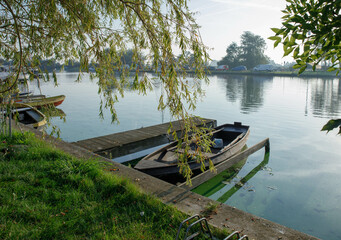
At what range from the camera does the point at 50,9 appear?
421cm

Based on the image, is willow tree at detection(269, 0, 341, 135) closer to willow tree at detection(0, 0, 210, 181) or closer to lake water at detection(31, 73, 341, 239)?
willow tree at detection(0, 0, 210, 181)

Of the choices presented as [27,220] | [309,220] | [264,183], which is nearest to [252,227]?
[27,220]

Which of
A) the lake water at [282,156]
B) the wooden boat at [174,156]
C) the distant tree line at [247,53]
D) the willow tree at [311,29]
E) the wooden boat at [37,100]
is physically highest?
the distant tree line at [247,53]

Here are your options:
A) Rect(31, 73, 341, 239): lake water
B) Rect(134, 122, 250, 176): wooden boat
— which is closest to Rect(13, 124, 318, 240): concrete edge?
Rect(134, 122, 250, 176): wooden boat

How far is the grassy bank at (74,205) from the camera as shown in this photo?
3484 millimetres

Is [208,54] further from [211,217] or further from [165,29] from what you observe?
[211,217]

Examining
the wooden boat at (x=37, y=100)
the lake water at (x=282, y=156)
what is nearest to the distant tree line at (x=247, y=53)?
the lake water at (x=282, y=156)

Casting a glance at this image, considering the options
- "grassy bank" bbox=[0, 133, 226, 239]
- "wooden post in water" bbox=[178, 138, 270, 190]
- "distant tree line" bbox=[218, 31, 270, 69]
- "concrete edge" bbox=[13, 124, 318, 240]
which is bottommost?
"wooden post in water" bbox=[178, 138, 270, 190]

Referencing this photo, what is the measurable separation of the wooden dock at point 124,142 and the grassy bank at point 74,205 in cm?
351

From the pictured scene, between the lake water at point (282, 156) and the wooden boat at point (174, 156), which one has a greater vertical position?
the wooden boat at point (174, 156)

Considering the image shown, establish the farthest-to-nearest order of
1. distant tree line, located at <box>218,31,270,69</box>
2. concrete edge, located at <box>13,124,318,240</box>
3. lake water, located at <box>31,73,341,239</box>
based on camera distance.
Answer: distant tree line, located at <box>218,31,270,69</box> < lake water, located at <box>31,73,341,239</box> < concrete edge, located at <box>13,124,318,240</box>

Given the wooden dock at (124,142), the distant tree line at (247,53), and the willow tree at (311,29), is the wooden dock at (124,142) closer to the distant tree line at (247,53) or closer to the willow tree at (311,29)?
the willow tree at (311,29)

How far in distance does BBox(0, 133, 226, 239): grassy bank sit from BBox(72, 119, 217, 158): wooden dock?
11.5 ft

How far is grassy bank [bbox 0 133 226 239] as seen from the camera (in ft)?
11.4
